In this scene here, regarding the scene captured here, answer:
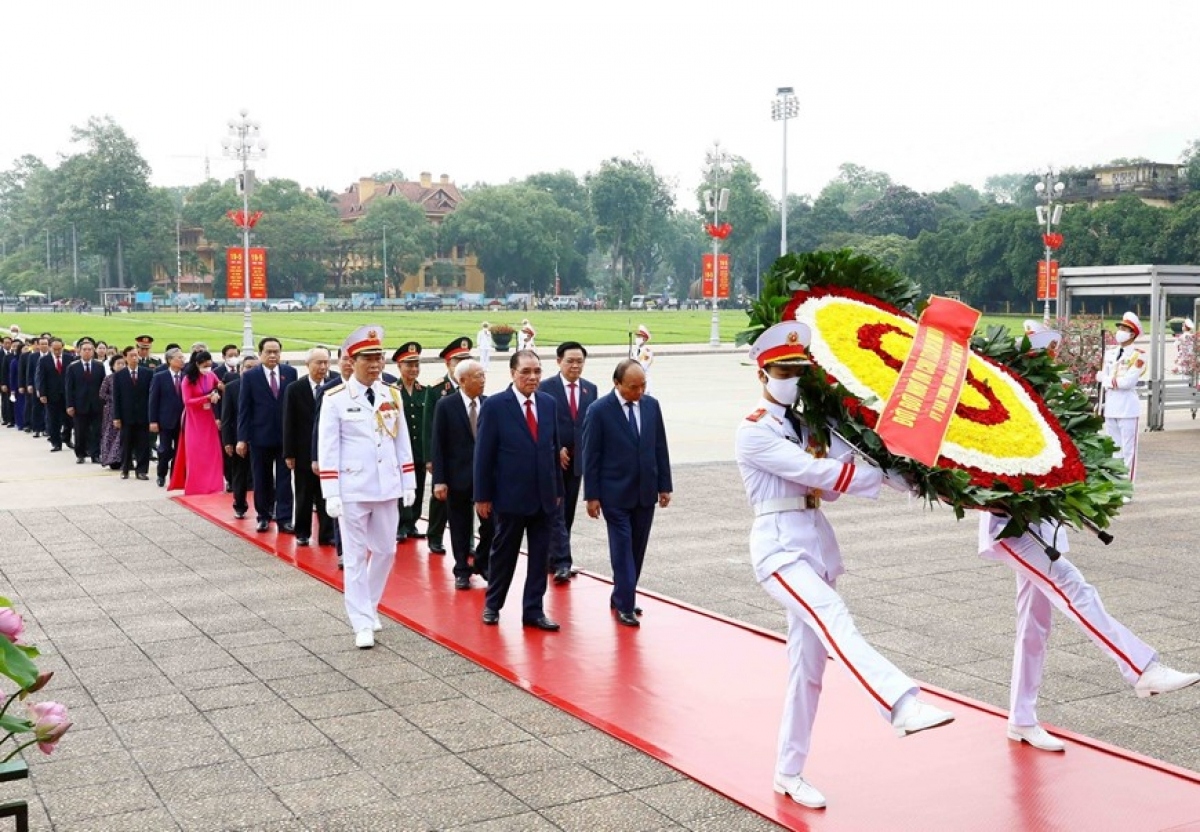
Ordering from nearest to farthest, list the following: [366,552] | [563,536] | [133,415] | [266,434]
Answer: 1. [366,552]
2. [563,536]
3. [266,434]
4. [133,415]

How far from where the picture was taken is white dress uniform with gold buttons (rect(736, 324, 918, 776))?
16.3 feet

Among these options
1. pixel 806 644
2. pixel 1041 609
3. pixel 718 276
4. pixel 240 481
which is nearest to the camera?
pixel 806 644

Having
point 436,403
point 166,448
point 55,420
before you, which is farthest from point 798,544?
point 55,420

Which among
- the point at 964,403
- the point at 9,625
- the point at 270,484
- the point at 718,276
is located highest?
the point at 718,276

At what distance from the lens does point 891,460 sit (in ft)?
16.5

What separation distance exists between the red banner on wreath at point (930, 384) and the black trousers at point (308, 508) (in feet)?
22.5

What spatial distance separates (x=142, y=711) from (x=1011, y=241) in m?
73.4

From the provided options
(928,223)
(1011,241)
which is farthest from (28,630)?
(928,223)

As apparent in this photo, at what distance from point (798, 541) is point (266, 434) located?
25.3 feet

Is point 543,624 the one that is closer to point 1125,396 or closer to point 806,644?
point 806,644

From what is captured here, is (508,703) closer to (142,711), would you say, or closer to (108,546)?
(142,711)

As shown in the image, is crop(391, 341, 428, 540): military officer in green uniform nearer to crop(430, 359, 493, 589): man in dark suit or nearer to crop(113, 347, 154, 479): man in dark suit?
crop(430, 359, 493, 589): man in dark suit

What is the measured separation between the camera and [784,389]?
5.18 meters

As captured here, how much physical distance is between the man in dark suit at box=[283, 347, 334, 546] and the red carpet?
2.39 meters
